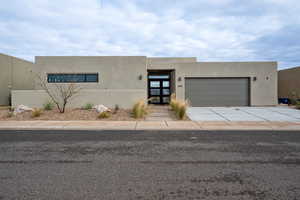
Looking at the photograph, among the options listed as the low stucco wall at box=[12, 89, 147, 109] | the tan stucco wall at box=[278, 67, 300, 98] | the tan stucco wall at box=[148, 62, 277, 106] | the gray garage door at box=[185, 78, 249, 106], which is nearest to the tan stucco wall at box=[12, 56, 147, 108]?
the low stucco wall at box=[12, 89, 147, 109]

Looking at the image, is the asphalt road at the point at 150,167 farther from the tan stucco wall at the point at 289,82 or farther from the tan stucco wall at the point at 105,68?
the tan stucco wall at the point at 289,82

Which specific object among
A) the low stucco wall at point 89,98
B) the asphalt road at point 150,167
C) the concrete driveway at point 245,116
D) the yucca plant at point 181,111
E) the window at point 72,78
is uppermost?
the window at point 72,78

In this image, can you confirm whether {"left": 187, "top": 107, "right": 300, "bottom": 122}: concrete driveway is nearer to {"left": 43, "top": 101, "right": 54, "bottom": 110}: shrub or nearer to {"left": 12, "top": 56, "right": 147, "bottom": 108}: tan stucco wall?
{"left": 12, "top": 56, "right": 147, "bottom": 108}: tan stucco wall

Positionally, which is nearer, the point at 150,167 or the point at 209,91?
the point at 150,167

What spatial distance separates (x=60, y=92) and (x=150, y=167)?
42.7 ft

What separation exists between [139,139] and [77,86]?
36.6ft

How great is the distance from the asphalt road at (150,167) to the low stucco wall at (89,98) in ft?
24.5

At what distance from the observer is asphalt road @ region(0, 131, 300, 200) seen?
11.0 feet

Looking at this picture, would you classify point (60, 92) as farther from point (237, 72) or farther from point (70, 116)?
point (237, 72)

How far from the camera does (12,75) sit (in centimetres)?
1994

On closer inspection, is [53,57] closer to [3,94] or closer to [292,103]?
[3,94]

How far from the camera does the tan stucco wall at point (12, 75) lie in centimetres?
1860

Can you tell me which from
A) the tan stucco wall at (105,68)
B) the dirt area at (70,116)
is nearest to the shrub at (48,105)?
the dirt area at (70,116)

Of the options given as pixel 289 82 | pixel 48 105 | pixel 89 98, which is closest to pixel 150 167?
pixel 89 98
